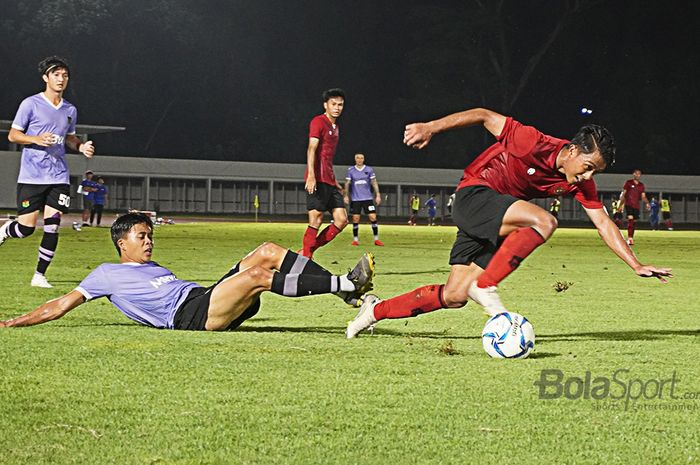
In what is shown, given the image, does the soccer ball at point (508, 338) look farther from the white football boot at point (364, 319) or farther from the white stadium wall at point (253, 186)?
the white stadium wall at point (253, 186)

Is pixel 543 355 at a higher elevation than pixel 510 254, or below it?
below

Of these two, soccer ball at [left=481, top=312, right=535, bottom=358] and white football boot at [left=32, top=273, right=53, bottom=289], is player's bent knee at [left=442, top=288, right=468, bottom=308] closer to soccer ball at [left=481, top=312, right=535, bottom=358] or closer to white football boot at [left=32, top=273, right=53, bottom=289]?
soccer ball at [left=481, top=312, right=535, bottom=358]

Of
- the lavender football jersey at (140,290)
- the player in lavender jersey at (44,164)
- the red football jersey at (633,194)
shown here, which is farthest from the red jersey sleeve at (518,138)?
the red football jersey at (633,194)

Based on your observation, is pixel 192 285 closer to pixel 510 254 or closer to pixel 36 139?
pixel 510 254

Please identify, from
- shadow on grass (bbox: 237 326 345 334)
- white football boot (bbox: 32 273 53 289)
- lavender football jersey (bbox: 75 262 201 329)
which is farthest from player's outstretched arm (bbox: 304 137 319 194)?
lavender football jersey (bbox: 75 262 201 329)

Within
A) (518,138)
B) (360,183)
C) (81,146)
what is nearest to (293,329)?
(518,138)

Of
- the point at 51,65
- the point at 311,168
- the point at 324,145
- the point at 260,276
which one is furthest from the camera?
the point at 324,145

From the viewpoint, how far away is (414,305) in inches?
303

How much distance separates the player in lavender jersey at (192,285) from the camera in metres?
7.64

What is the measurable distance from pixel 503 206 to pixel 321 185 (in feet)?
26.7

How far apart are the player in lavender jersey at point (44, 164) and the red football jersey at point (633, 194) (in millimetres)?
22421

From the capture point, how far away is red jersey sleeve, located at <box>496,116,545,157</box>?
7.62m

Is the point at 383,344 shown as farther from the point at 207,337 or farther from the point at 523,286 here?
the point at 523,286

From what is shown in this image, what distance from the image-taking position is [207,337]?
7672mm
